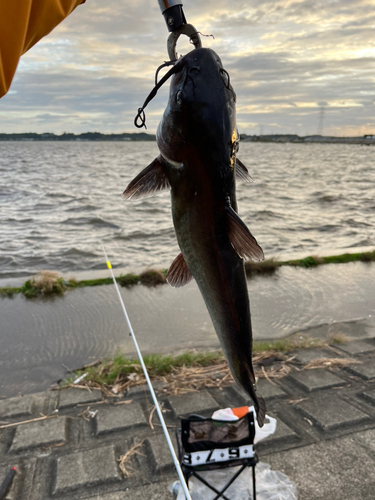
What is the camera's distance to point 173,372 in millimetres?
5703

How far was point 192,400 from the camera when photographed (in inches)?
196

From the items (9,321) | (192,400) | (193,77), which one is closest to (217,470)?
(192,400)

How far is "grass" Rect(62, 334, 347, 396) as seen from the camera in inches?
211

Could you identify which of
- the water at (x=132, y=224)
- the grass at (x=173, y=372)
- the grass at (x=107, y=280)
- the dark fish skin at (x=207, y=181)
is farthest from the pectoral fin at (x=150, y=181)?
the water at (x=132, y=224)

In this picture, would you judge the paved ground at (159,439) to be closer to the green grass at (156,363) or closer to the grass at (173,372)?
the grass at (173,372)

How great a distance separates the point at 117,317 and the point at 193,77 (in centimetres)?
748

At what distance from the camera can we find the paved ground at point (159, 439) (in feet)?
12.1

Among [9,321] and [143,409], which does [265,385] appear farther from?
[9,321]

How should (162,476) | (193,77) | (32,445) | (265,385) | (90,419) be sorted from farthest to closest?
(265,385)
(90,419)
(32,445)
(162,476)
(193,77)

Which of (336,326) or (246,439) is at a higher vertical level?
(246,439)

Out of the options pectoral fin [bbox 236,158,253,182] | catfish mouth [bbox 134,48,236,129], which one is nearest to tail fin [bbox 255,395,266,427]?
pectoral fin [bbox 236,158,253,182]

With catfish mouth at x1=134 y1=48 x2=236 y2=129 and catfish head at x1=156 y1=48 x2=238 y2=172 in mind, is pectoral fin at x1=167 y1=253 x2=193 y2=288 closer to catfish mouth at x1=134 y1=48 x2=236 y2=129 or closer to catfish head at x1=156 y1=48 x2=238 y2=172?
catfish head at x1=156 y1=48 x2=238 y2=172

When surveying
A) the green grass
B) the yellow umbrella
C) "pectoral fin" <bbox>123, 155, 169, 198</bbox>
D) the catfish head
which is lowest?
the green grass

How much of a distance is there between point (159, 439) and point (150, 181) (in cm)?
361
